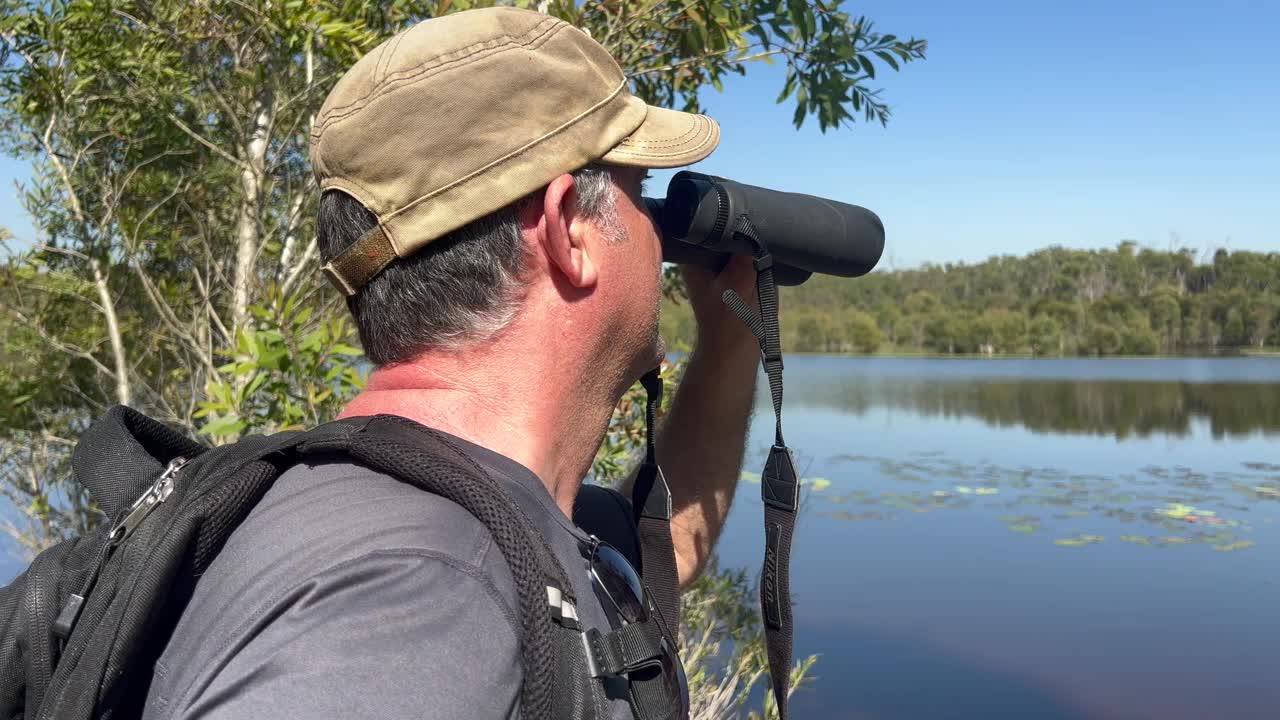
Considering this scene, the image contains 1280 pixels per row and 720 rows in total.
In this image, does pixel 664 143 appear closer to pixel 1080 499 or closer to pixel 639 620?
pixel 639 620

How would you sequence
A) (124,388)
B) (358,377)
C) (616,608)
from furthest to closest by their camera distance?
(124,388)
(358,377)
(616,608)

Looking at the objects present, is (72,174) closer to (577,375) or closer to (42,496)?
(42,496)

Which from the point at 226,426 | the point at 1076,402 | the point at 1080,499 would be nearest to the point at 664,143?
the point at 226,426

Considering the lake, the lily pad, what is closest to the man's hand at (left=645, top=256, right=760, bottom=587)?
the lake

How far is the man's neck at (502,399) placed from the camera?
0.87 metres

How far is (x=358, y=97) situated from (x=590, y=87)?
21cm

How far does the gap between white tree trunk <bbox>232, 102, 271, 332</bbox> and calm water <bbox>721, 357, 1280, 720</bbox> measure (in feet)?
6.36

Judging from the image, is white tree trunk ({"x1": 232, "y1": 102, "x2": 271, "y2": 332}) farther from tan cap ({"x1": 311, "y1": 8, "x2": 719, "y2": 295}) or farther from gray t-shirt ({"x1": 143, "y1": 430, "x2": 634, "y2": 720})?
gray t-shirt ({"x1": 143, "y1": 430, "x2": 634, "y2": 720})

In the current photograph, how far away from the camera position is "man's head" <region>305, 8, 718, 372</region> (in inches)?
33.3

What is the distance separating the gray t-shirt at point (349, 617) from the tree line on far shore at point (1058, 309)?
34687 millimetres

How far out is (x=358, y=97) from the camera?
87 cm

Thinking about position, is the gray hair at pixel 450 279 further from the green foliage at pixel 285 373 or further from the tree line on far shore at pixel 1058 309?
→ the tree line on far shore at pixel 1058 309

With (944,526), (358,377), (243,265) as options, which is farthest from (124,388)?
(944,526)

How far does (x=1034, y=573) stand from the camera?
790 centimetres
